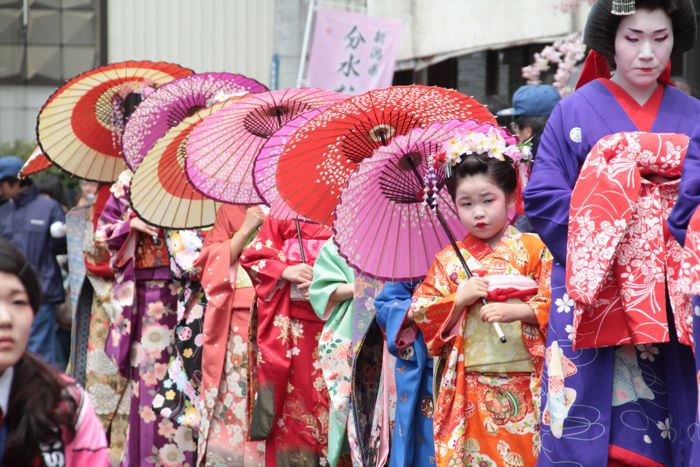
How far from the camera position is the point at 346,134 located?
5.62m

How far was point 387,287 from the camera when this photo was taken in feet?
18.2

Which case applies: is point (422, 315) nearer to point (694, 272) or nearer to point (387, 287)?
point (387, 287)

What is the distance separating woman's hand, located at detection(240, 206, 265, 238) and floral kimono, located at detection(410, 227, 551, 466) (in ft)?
6.83

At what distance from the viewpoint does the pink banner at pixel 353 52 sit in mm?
12406

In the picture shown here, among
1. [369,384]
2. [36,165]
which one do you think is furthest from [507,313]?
[36,165]

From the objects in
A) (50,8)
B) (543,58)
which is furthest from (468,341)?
(50,8)

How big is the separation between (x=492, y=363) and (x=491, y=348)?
0.06 meters

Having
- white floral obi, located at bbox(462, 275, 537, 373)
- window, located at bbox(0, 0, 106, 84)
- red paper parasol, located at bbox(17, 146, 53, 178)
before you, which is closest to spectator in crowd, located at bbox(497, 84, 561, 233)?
white floral obi, located at bbox(462, 275, 537, 373)

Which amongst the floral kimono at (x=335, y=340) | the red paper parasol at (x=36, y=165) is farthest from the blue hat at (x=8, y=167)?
the floral kimono at (x=335, y=340)

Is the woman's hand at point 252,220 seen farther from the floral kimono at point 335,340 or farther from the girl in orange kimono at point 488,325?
the girl in orange kimono at point 488,325

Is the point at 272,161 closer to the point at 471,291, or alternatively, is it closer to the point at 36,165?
the point at 471,291

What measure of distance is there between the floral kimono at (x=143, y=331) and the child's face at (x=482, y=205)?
3335 mm

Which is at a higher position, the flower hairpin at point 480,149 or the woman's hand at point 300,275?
the flower hairpin at point 480,149

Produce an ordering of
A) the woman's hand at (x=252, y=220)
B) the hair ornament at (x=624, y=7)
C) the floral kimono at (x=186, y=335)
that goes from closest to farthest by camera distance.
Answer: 1. the hair ornament at (x=624, y=7)
2. the woman's hand at (x=252, y=220)
3. the floral kimono at (x=186, y=335)
